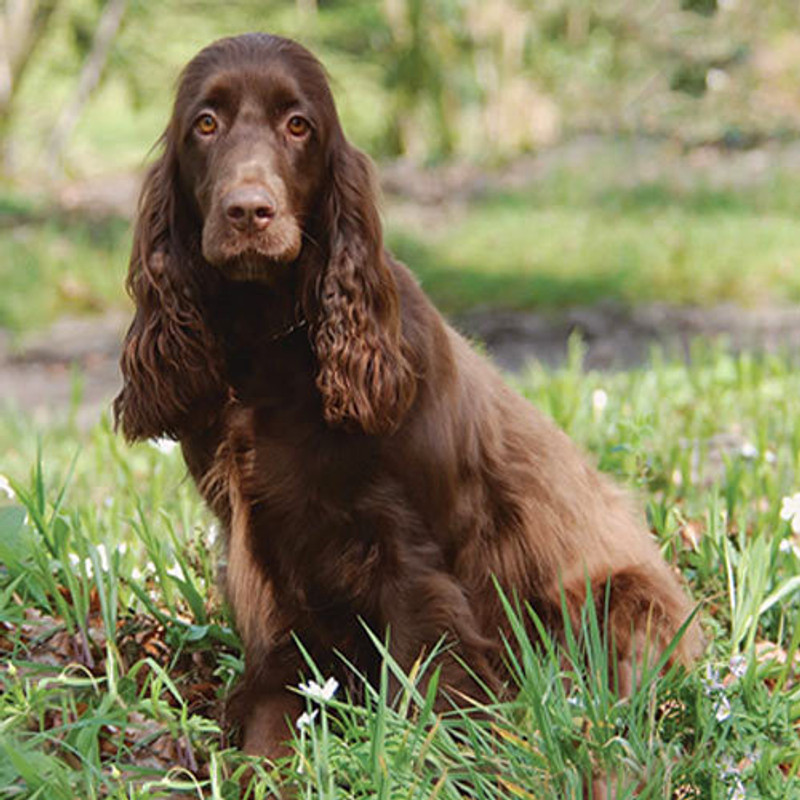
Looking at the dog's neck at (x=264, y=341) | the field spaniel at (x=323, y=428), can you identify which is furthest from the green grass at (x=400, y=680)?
the dog's neck at (x=264, y=341)

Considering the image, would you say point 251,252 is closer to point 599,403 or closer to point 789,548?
point 789,548

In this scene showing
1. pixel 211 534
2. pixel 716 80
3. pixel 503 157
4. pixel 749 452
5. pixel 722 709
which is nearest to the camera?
pixel 722 709

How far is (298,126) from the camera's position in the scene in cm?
250

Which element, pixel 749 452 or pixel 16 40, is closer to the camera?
pixel 749 452

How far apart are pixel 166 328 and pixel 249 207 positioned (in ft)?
1.46

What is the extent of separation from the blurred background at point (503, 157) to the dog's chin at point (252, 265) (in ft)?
13.8

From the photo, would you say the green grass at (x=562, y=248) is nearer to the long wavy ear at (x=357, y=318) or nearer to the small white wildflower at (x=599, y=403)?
the small white wildflower at (x=599, y=403)

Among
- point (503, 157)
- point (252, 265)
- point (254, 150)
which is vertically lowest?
point (503, 157)

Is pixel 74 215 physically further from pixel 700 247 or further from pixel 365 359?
pixel 365 359

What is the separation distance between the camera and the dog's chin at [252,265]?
2379mm

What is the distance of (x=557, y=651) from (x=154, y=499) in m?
1.35

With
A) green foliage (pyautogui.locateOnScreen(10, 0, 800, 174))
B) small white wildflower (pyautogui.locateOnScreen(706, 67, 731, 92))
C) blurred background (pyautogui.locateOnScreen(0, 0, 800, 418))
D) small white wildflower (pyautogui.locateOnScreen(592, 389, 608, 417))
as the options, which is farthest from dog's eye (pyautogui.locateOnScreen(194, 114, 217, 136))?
small white wildflower (pyautogui.locateOnScreen(706, 67, 731, 92))

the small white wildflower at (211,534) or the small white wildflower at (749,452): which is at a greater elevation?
the small white wildflower at (749,452)

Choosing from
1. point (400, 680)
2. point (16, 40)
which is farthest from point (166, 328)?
point (16, 40)
